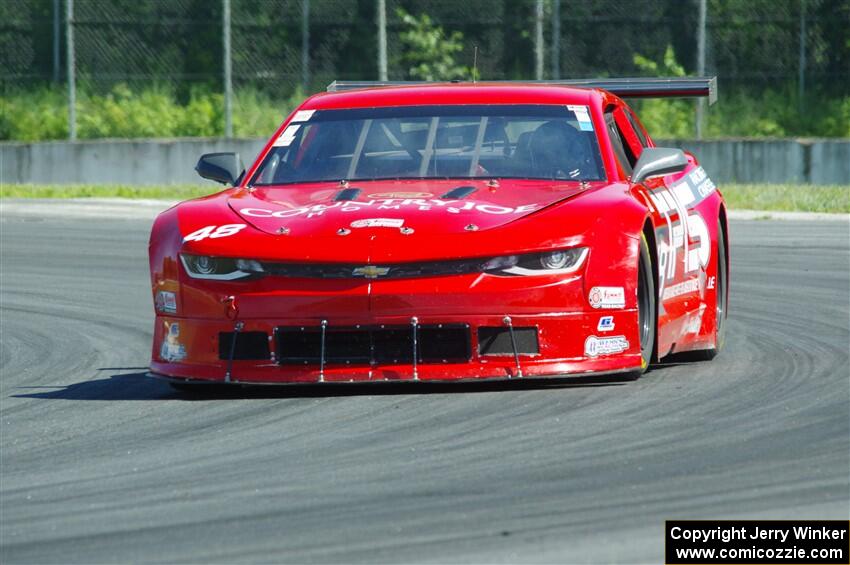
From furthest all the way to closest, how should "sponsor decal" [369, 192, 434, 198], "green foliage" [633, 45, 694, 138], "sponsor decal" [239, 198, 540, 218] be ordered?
"green foliage" [633, 45, 694, 138], "sponsor decal" [369, 192, 434, 198], "sponsor decal" [239, 198, 540, 218]

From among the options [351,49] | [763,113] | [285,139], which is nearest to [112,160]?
[351,49]

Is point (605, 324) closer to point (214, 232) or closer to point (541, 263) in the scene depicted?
point (541, 263)

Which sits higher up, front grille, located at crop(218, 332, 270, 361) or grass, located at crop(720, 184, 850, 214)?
grass, located at crop(720, 184, 850, 214)

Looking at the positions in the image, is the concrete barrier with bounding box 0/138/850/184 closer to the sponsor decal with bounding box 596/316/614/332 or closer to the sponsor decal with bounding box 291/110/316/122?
the sponsor decal with bounding box 291/110/316/122

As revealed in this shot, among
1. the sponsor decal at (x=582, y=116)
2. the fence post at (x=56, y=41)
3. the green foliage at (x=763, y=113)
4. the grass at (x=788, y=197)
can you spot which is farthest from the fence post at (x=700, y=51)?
the sponsor decal at (x=582, y=116)

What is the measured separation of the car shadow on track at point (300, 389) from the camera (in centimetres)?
779

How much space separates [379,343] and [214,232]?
94 centimetres

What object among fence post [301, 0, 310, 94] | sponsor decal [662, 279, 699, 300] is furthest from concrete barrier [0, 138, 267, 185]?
sponsor decal [662, 279, 699, 300]

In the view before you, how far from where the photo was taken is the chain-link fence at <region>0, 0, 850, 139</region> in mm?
26562

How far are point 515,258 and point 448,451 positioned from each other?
4.38 feet

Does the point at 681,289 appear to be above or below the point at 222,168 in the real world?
below

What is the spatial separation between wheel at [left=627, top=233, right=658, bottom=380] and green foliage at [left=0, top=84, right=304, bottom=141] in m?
19.7

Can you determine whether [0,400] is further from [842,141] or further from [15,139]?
[15,139]

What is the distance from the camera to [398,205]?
7.84 metres
